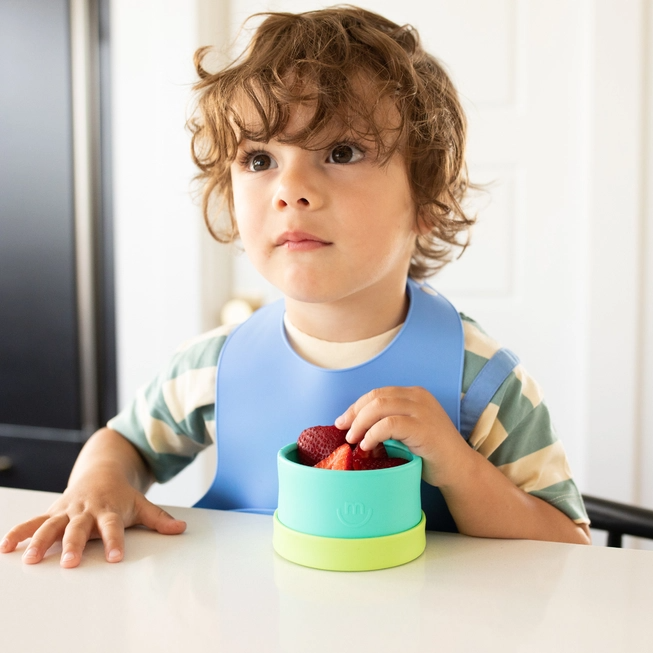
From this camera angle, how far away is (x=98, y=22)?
6.67 ft

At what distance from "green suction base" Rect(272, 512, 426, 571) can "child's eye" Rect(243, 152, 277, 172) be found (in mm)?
428

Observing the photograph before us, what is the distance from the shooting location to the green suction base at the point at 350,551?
0.64 metres

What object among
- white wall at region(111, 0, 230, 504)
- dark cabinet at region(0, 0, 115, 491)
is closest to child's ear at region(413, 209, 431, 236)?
white wall at region(111, 0, 230, 504)

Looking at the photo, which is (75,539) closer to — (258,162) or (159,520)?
(159,520)

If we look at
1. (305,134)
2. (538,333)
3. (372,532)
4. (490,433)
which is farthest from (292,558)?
(538,333)

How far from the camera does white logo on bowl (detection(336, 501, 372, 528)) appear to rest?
651 mm

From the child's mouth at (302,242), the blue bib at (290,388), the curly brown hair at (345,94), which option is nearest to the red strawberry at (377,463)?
the blue bib at (290,388)

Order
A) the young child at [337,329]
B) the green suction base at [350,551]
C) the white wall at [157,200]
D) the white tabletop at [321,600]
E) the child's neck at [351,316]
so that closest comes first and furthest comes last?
the white tabletop at [321,600], the green suction base at [350,551], the young child at [337,329], the child's neck at [351,316], the white wall at [157,200]

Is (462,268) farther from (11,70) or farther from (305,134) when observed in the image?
(11,70)

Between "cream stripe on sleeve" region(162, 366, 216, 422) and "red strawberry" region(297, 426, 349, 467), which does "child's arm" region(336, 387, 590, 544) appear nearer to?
"red strawberry" region(297, 426, 349, 467)

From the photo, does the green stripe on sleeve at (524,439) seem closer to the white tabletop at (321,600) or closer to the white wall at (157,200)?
the white tabletop at (321,600)

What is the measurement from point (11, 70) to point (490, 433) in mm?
1767

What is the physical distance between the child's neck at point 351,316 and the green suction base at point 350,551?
13.4 inches

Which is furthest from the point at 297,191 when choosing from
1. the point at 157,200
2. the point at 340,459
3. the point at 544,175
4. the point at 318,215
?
the point at 157,200
